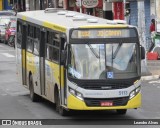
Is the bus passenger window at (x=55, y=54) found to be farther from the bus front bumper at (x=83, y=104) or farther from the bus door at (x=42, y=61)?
the bus front bumper at (x=83, y=104)

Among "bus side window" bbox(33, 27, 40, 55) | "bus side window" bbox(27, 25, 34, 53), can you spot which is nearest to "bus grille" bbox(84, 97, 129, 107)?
"bus side window" bbox(33, 27, 40, 55)

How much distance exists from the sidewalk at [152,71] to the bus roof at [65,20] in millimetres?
7063

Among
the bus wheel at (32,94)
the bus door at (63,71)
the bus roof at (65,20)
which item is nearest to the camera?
the bus door at (63,71)

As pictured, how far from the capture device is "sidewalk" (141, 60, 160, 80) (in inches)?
1133

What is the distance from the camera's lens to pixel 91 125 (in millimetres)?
17422

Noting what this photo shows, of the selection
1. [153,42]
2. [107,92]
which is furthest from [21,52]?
[153,42]

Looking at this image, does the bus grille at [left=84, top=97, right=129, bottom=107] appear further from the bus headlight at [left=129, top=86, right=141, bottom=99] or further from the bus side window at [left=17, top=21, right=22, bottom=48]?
the bus side window at [left=17, top=21, right=22, bottom=48]

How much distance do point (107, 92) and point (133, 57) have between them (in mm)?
1257

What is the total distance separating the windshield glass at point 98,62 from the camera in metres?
17.9

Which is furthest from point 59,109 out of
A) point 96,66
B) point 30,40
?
point 30,40

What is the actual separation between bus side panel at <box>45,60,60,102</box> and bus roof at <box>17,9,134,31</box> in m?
1.10

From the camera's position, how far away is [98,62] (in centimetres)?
1797

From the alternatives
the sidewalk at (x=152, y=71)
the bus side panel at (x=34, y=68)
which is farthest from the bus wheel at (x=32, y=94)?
the sidewalk at (x=152, y=71)

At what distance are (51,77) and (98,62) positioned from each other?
2.32 m
